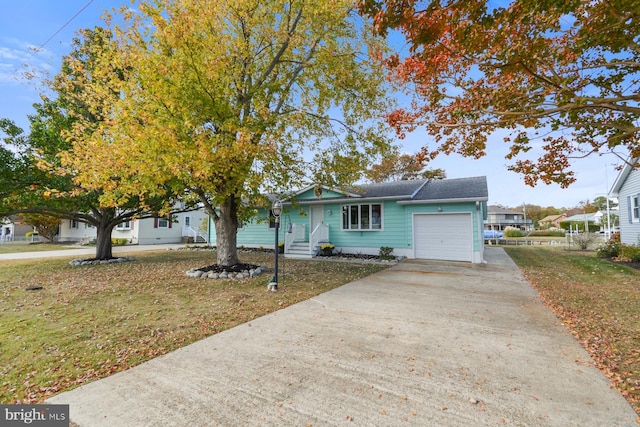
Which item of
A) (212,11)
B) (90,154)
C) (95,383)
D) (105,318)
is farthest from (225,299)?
(212,11)

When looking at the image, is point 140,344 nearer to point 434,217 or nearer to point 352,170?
point 352,170

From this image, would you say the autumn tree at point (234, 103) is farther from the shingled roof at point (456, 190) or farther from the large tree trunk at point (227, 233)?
the shingled roof at point (456, 190)

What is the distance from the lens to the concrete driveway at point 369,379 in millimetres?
2502

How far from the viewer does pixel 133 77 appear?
26.4 ft

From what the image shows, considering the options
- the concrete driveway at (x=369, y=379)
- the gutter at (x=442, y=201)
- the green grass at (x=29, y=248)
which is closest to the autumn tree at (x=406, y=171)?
the gutter at (x=442, y=201)

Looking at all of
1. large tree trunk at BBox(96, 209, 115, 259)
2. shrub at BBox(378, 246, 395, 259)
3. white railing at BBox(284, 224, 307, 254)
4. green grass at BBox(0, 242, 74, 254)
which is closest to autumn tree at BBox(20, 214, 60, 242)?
green grass at BBox(0, 242, 74, 254)

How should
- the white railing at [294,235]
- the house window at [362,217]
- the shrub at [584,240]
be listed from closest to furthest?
the house window at [362,217] < the white railing at [294,235] < the shrub at [584,240]

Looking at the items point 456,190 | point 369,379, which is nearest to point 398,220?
point 456,190

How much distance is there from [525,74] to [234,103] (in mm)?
7448

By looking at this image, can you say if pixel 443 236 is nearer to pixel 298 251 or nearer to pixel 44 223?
pixel 298 251

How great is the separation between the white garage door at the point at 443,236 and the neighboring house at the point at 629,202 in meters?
8.22

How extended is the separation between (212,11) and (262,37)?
67.3 inches

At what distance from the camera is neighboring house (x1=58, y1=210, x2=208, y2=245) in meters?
23.8

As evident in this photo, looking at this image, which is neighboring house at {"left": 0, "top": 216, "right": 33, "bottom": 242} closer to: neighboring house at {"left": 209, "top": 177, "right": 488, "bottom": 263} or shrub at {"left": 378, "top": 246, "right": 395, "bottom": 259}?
neighboring house at {"left": 209, "top": 177, "right": 488, "bottom": 263}
